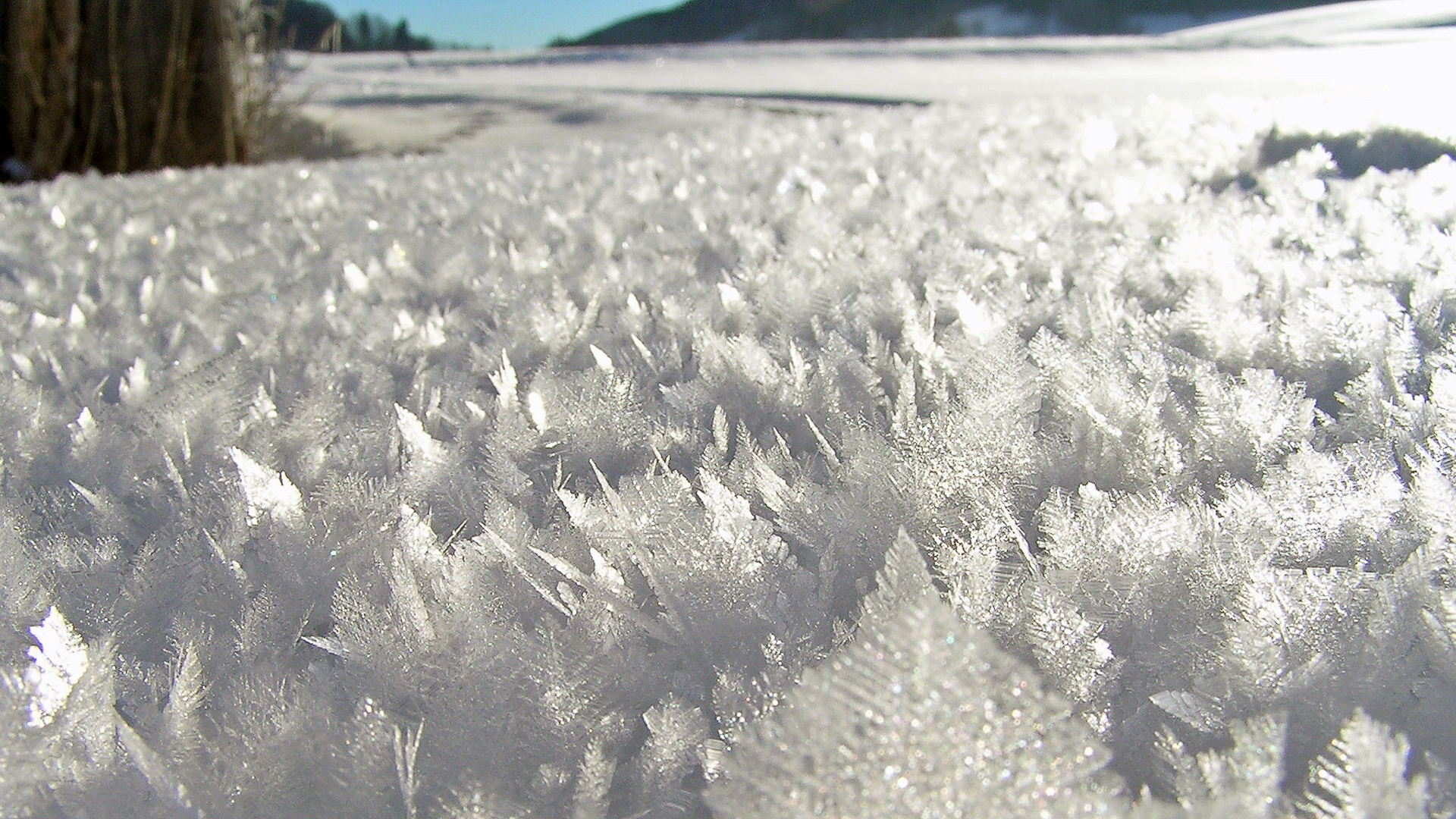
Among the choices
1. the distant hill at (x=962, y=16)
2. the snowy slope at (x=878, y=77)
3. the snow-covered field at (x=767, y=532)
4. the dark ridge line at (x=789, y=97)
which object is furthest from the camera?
the distant hill at (x=962, y=16)

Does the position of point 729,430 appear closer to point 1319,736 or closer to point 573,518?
point 573,518

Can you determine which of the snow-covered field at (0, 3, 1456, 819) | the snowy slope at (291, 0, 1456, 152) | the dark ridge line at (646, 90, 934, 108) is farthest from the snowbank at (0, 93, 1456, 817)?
the dark ridge line at (646, 90, 934, 108)

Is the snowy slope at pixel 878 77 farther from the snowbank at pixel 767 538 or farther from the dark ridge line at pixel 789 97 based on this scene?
the snowbank at pixel 767 538

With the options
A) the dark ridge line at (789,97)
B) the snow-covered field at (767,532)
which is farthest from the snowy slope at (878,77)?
the snow-covered field at (767,532)

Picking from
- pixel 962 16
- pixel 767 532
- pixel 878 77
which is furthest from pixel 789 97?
pixel 767 532

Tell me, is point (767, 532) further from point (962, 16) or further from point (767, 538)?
point (962, 16)

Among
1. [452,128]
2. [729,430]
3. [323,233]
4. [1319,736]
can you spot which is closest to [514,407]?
[729,430]

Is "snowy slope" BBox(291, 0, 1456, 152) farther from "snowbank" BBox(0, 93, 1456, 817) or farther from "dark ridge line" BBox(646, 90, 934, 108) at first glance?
"snowbank" BBox(0, 93, 1456, 817)
